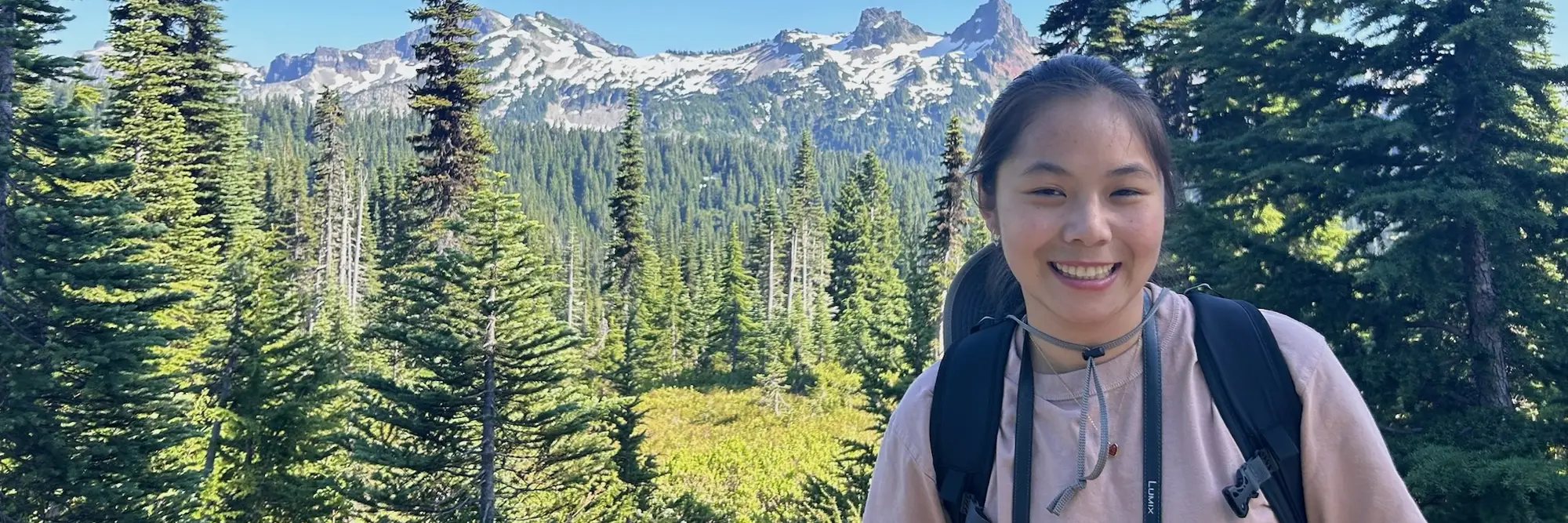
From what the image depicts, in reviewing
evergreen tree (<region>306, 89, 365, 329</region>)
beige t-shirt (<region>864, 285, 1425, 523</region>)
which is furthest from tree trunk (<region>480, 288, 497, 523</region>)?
evergreen tree (<region>306, 89, 365, 329</region>)

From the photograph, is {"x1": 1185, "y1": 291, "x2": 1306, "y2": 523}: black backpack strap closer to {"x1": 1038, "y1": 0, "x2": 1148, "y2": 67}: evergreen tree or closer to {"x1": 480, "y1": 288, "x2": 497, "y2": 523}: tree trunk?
{"x1": 480, "y1": 288, "x2": 497, "y2": 523}: tree trunk

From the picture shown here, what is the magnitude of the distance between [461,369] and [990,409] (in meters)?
11.8

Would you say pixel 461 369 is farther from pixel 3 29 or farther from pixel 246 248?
pixel 246 248

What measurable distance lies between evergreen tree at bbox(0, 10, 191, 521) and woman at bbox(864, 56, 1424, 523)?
10937mm

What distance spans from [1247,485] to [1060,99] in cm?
74

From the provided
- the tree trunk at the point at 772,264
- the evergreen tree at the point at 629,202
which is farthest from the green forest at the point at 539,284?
the tree trunk at the point at 772,264

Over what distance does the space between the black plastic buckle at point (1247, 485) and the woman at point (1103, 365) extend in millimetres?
20

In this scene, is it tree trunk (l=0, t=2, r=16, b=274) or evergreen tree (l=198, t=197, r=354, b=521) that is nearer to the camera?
tree trunk (l=0, t=2, r=16, b=274)

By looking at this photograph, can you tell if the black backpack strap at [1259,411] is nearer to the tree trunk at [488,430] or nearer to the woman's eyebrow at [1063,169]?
the woman's eyebrow at [1063,169]

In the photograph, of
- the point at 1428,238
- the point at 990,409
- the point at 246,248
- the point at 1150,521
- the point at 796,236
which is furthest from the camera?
the point at 796,236

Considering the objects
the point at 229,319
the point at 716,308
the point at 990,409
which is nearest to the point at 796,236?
the point at 716,308

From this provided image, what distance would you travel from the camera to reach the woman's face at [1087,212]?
1501mm

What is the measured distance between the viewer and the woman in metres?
1.39

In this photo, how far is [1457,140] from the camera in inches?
321
